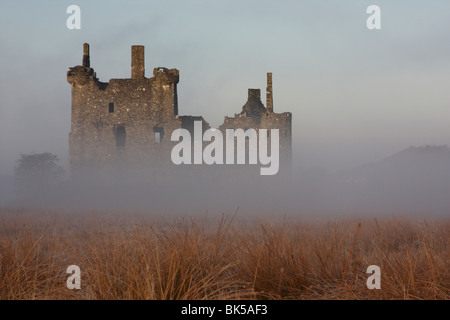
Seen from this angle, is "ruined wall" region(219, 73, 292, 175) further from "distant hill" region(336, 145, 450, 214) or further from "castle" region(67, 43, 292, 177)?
"distant hill" region(336, 145, 450, 214)

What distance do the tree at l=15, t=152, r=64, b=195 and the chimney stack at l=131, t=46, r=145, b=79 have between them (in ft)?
46.1

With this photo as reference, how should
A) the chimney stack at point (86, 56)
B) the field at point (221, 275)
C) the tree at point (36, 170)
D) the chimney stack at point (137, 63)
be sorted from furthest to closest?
the tree at point (36, 170), the chimney stack at point (86, 56), the chimney stack at point (137, 63), the field at point (221, 275)

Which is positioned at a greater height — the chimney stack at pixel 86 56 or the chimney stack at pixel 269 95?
the chimney stack at pixel 86 56

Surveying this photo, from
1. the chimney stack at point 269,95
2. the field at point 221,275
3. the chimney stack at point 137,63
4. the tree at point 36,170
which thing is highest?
the chimney stack at point 137,63

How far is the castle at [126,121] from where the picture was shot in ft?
80.9

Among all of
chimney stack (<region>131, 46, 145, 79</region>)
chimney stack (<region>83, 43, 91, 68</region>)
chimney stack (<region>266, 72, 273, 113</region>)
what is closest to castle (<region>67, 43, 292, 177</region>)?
chimney stack (<region>131, 46, 145, 79</region>)

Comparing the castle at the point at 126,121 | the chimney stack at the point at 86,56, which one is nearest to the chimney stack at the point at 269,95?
the castle at the point at 126,121

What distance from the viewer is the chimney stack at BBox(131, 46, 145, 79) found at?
82.1 feet

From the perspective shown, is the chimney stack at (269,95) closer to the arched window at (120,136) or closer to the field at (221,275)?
the arched window at (120,136)

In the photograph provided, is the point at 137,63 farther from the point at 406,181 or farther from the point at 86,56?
the point at 406,181

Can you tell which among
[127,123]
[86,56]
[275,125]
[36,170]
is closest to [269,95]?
[275,125]

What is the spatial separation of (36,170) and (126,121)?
47.4ft
